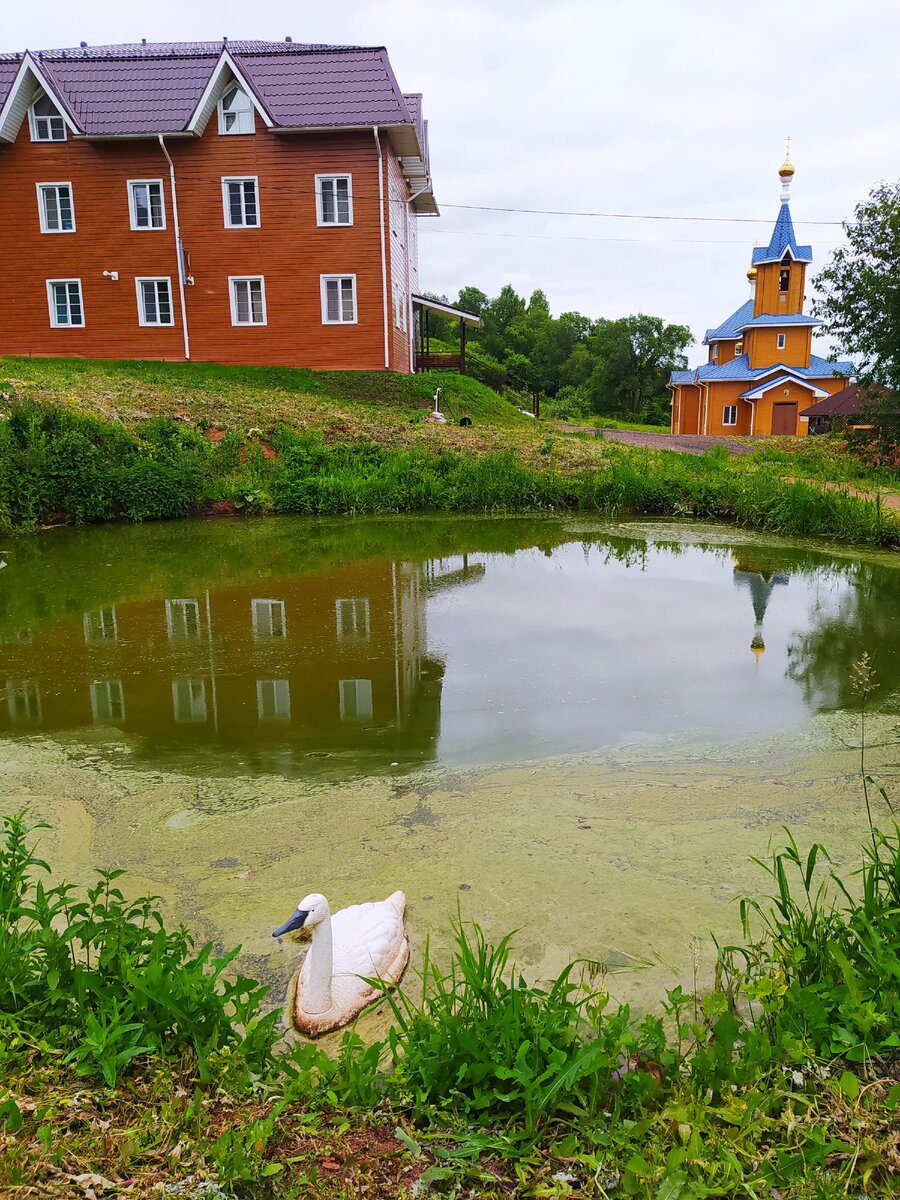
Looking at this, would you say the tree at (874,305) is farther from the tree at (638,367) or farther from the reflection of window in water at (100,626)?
the tree at (638,367)

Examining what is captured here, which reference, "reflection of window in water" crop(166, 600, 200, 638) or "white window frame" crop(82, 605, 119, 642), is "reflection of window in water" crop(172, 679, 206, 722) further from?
"white window frame" crop(82, 605, 119, 642)

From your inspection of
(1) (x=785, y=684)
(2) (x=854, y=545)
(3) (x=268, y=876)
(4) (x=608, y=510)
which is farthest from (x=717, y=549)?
(3) (x=268, y=876)

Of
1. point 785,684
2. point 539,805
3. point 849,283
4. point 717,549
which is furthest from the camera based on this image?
point 849,283

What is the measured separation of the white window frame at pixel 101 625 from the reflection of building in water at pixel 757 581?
5532 mm

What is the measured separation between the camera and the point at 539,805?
4293mm

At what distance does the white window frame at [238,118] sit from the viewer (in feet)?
70.8

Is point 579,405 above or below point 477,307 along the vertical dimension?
below

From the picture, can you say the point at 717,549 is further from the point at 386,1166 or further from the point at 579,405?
the point at 579,405

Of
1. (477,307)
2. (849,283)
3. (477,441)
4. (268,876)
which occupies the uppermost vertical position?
(477,307)

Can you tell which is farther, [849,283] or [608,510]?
[849,283]

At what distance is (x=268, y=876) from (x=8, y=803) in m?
1.61

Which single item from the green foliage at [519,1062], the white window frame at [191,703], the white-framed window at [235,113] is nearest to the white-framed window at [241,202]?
the white-framed window at [235,113]

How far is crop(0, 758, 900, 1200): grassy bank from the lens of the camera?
197 cm

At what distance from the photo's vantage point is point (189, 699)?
6035 millimetres
